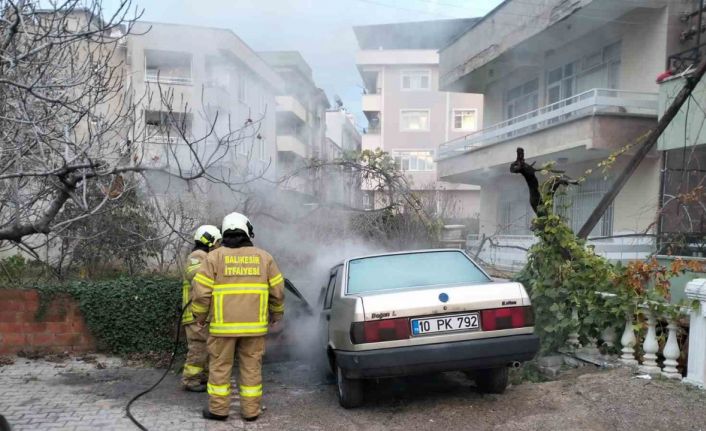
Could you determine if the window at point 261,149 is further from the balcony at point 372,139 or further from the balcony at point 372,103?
the balcony at point 372,139

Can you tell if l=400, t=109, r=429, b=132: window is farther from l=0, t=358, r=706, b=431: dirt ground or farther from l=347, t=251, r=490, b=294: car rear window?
l=0, t=358, r=706, b=431: dirt ground

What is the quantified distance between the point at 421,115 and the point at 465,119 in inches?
108

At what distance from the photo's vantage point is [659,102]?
9359 millimetres

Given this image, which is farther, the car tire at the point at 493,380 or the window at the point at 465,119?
the window at the point at 465,119

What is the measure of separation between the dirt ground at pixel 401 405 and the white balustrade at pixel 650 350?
17 cm

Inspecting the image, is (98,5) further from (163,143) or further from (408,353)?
(408,353)

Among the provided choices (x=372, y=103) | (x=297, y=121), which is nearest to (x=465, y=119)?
(x=372, y=103)

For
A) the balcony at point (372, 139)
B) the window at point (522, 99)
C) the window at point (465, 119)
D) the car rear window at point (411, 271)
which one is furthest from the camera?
the window at point (465, 119)

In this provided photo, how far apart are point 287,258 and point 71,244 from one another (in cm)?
316

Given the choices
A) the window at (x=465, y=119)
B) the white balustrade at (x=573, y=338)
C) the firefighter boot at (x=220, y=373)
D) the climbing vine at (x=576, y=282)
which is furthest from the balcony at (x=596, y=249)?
the window at (x=465, y=119)

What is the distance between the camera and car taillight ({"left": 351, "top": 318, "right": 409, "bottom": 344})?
3.89 meters

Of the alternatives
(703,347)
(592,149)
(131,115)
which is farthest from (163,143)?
(592,149)

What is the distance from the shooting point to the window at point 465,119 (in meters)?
29.1

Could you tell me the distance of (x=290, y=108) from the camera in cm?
924
